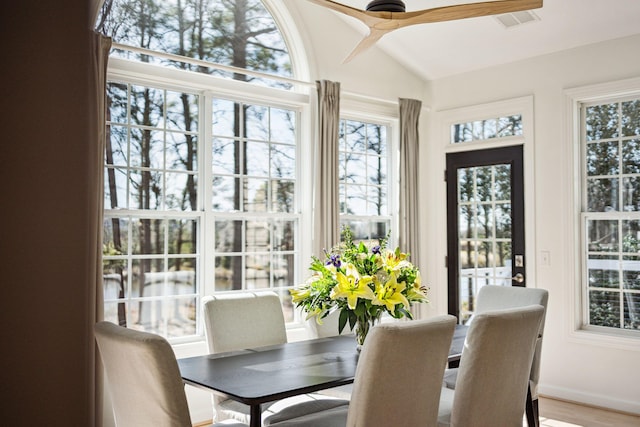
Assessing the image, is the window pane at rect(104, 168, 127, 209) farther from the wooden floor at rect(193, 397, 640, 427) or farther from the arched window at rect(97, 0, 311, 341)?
the wooden floor at rect(193, 397, 640, 427)

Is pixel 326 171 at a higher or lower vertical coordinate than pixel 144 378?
higher

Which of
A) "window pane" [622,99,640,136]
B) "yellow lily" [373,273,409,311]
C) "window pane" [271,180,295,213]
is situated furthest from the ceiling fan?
"window pane" [622,99,640,136]

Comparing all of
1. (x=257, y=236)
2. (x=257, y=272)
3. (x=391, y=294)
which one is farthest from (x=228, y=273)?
(x=391, y=294)

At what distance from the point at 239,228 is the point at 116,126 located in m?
1.11

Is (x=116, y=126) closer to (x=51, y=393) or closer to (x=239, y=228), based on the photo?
(x=239, y=228)

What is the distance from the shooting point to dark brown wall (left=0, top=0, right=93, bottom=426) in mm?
354

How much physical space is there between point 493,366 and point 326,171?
2402 mm

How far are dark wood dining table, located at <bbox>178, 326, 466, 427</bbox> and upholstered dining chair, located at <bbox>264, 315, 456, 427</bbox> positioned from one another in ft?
0.84

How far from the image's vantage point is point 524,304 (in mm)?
3498

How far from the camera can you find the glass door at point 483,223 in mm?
4887

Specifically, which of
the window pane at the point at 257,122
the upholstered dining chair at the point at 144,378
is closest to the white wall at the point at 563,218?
the window pane at the point at 257,122

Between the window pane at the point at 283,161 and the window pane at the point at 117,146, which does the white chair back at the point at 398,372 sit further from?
the window pane at the point at 283,161

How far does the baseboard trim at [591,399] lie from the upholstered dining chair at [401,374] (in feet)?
8.39

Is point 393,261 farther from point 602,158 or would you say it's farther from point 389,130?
point 389,130
